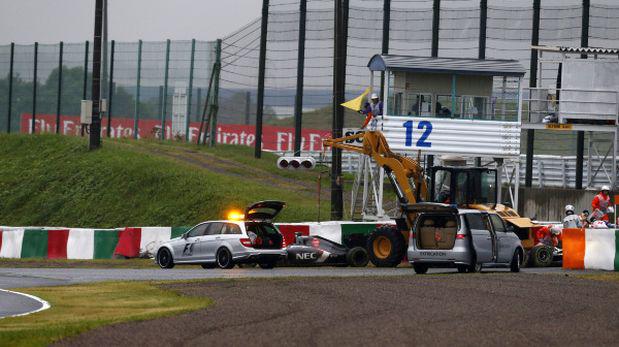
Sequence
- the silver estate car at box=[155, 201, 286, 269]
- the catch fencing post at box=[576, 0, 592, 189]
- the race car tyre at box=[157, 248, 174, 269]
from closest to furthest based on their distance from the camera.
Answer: the silver estate car at box=[155, 201, 286, 269] → the race car tyre at box=[157, 248, 174, 269] → the catch fencing post at box=[576, 0, 592, 189]

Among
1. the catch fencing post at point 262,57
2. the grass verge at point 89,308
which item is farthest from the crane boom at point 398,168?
the grass verge at point 89,308

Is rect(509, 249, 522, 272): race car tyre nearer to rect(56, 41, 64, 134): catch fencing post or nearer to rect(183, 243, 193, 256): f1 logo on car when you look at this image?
rect(183, 243, 193, 256): f1 logo on car

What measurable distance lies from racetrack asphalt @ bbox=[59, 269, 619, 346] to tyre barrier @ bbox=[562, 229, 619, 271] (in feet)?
21.6

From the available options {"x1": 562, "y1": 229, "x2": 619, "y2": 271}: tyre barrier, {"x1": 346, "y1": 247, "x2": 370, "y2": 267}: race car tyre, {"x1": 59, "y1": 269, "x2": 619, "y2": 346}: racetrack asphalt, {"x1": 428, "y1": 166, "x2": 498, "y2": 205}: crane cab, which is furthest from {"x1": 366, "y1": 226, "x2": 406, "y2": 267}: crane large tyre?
{"x1": 59, "y1": 269, "x2": 619, "y2": 346}: racetrack asphalt

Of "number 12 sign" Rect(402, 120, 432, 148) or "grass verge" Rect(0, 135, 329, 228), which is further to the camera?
"grass verge" Rect(0, 135, 329, 228)

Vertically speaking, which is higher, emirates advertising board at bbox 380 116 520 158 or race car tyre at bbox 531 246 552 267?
emirates advertising board at bbox 380 116 520 158

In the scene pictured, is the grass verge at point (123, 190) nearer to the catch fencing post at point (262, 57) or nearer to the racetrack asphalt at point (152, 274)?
the catch fencing post at point (262, 57)

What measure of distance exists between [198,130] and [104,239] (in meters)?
19.9

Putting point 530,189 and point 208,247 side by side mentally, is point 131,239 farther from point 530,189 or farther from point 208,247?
point 530,189

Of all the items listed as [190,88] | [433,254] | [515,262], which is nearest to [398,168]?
[515,262]

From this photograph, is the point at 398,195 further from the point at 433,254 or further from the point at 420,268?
the point at 433,254

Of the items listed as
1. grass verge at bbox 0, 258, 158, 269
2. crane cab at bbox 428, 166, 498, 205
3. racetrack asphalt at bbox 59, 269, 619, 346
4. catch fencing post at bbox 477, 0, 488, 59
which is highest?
catch fencing post at bbox 477, 0, 488, 59

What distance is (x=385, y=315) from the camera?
1623cm

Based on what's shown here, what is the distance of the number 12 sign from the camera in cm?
3825
